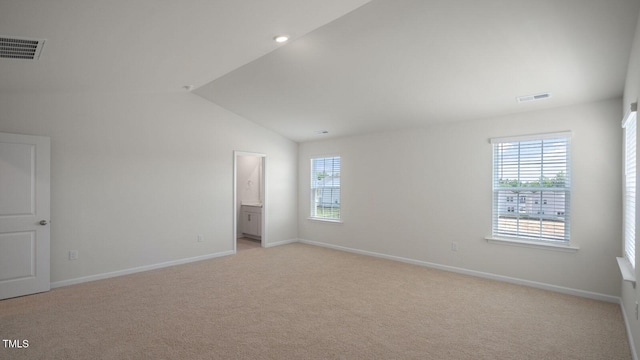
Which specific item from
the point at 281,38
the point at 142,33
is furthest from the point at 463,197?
the point at 142,33

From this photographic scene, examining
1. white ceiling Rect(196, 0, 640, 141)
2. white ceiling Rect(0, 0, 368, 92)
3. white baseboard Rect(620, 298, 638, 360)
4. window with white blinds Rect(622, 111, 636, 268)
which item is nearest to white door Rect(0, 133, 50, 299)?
white ceiling Rect(0, 0, 368, 92)

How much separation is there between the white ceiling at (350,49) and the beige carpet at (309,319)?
2426 mm

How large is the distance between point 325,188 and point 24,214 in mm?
4808

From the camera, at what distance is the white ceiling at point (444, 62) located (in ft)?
8.52

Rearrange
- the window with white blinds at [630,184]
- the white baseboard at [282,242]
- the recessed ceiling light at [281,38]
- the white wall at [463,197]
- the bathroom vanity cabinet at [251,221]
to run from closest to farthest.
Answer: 1. the window with white blinds at [630,184]
2. the recessed ceiling light at [281,38]
3. the white wall at [463,197]
4. the white baseboard at [282,242]
5. the bathroom vanity cabinet at [251,221]

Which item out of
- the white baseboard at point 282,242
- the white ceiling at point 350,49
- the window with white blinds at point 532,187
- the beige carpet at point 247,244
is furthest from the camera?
the white baseboard at point 282,242

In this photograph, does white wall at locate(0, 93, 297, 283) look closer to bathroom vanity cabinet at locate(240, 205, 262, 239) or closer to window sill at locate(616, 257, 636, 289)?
bathroom vanity cabinet at locate(240, 205, 262, 239)

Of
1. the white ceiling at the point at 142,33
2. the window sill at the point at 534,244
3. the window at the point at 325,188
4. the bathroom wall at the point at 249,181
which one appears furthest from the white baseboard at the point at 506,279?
the white ceiling at the point at 142,33

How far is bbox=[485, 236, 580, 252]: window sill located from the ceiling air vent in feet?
17.6

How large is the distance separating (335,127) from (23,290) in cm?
499

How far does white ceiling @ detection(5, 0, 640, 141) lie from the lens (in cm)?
234

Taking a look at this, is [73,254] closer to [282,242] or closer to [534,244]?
[282,242]

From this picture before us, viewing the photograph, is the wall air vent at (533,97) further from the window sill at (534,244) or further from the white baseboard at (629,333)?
the white baseboard at (629,333)

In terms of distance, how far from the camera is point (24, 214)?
3.90m
